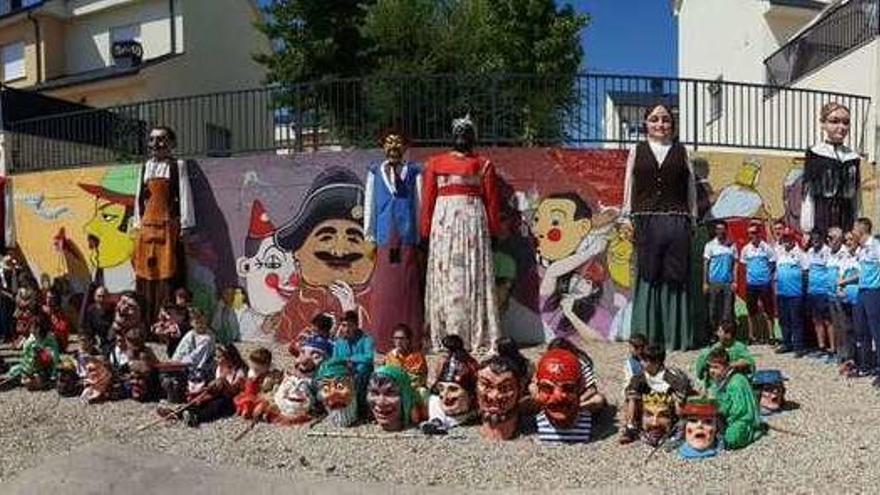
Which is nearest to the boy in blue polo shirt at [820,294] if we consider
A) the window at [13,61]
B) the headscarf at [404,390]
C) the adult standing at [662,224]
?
the adult standing at [662,224]

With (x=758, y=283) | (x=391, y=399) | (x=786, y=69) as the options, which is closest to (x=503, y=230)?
(x=758, y=283)

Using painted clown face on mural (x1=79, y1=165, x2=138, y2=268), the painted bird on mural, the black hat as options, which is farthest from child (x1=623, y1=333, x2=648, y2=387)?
the painted bird on mural

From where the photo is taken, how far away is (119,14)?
25578 millimetres

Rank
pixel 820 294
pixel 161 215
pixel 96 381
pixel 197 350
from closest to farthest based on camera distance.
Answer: pixel 197 350 < pixel 96 381 < pixel 820 294 < pixel 161 215

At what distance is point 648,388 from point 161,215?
20.0ft

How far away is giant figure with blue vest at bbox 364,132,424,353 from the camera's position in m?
9.44

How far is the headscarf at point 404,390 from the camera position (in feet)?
23.9

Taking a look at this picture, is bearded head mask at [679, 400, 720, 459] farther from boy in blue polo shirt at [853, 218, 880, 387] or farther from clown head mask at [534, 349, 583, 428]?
boy in blue polo shirt at [853, 218, 880, 387]

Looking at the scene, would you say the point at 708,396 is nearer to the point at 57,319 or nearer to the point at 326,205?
the point at 326,205

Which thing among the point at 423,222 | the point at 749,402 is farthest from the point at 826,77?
the point at 749,402

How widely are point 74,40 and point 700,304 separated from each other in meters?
21.8

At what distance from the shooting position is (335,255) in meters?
10.5

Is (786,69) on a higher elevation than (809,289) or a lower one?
higher

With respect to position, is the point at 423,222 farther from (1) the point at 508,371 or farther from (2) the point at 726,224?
(2) the point at 726,224
